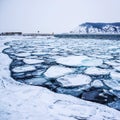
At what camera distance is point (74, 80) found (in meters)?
1.11

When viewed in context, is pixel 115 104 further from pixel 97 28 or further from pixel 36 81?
pixel 97 28

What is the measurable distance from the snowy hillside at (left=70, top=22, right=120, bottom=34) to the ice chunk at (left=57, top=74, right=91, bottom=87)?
27.4 feet

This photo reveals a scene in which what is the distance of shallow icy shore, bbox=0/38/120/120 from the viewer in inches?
25.7

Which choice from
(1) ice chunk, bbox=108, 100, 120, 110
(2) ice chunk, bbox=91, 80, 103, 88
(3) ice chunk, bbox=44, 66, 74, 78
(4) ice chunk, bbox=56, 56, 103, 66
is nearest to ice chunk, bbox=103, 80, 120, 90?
(2) ice chunk, bbox=91, 80, 103, 88

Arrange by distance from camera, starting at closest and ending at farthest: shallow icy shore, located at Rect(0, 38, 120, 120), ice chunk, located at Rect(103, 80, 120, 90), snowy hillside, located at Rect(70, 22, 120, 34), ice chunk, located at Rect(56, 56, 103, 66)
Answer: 1. shallow icy shore, located at Rect(0, 38, 120, 120)
2. ice chunk, located at Rect(103, 80, 120, 90)
3. ice chunk, located at Rect(56, 56, 103, 66)
4. snowy hillside, located at Rect(70, 22, 120, 34)

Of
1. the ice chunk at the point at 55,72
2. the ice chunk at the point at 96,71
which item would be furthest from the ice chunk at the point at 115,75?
the ice chunk at the point at 55,72

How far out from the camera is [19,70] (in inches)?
A: 54.1

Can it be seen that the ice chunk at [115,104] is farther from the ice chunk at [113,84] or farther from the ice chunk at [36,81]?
the ice chunk at [36,81]

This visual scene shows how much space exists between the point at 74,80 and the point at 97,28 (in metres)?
9.02

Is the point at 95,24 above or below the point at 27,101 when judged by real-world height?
above

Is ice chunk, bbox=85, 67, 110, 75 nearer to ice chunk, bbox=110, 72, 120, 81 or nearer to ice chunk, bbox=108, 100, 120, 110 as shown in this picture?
ice chunk, bbox=110, 72, 120, 81

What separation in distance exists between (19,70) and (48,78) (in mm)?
328

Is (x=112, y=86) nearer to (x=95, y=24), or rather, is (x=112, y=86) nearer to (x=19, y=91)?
(x=19, y=91)

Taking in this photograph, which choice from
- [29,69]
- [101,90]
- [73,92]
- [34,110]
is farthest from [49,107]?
[29,69]
